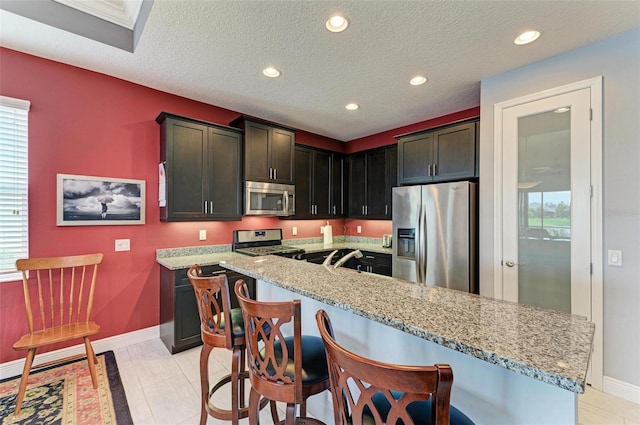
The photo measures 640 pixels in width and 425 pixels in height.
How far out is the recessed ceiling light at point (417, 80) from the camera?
2.77m

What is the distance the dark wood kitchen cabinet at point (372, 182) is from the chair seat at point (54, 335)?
3677mm

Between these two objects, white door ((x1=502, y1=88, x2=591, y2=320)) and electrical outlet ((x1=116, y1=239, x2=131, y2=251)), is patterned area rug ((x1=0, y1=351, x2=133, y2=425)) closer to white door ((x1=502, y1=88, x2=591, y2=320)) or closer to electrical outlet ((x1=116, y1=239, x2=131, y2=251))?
electrical outlet ((x1=116, y1=239, x2=131, y2=251))

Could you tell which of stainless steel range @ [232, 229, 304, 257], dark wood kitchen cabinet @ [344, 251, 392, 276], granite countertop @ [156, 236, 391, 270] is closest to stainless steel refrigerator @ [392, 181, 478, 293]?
dark wood kitchen cabinet @ [344, 251, 392, 276]

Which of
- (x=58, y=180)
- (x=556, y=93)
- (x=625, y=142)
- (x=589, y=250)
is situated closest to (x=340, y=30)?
(x=556, y=93)

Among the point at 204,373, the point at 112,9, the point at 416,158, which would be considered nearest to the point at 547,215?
the point at 416,158

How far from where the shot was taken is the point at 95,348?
9.15ft

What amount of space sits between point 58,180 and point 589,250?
4.69m

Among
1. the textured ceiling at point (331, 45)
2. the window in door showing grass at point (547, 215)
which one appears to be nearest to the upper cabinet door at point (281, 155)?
the textured ceiling at point (331, 45)

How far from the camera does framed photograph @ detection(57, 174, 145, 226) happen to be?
8.62ft

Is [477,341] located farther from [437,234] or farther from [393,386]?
[437,234]

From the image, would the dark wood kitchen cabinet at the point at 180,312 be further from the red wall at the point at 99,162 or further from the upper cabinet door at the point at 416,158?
the upper cabinet door at the point at 416,158

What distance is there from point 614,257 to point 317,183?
137 inches

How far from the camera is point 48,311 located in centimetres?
256

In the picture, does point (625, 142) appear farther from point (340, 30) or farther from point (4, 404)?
point (4, 404)
